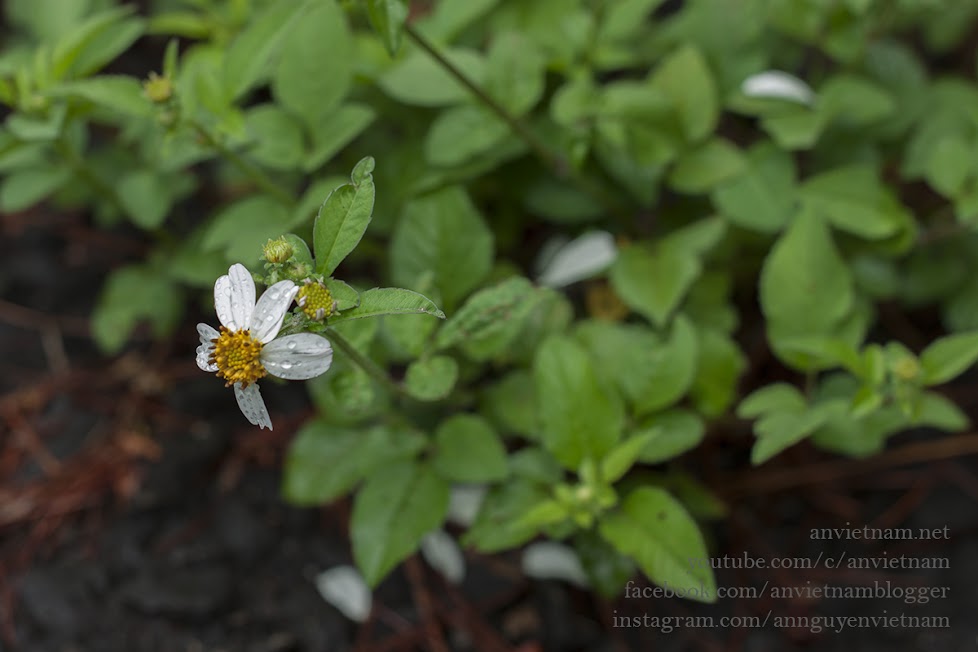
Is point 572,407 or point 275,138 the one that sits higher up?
point 275,138

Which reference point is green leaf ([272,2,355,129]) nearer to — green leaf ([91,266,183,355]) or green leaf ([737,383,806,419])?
green leaf ([91,266,183,355])

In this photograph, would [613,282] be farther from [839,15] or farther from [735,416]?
[839,15]

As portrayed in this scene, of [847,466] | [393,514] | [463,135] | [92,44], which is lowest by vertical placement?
[847,466]

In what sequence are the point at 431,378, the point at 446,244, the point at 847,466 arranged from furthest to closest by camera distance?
the point at 847,466
the point at 446,244
the point at 431,378

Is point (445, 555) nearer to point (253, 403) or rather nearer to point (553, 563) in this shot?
point (553, 563)

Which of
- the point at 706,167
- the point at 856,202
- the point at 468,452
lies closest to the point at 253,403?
the point at 468,452

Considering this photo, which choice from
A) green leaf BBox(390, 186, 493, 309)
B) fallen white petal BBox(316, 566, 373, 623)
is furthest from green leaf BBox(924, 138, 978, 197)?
fallen white petal BBox(316, 566, 373, 623)

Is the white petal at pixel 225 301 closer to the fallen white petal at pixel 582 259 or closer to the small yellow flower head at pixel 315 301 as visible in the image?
the small yellow flower head at pixel 315 301
